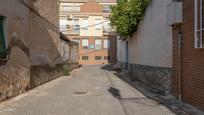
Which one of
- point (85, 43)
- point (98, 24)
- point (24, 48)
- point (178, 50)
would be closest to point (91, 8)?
point (98, 24)

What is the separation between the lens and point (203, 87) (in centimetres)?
988

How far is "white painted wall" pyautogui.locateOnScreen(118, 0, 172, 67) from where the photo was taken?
14657 millimetres

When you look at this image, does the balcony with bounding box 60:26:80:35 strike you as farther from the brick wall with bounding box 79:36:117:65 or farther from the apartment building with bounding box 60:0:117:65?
the brick wall with bounding box 79:36:117:65

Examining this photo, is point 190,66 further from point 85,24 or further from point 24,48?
point 85,24

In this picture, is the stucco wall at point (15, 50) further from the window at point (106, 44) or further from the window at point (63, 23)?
the window at point (106, 44)

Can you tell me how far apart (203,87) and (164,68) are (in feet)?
16.7

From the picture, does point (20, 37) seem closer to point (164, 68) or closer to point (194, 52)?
point (164, 68)

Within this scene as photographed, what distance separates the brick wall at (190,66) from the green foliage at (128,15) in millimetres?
9432

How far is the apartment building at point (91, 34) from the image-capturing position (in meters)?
61.1

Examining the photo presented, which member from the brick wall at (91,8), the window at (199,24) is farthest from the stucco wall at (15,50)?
the brick wall at (91,8)

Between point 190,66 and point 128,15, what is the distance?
1304cm

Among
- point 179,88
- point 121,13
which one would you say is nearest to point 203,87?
point 179,88

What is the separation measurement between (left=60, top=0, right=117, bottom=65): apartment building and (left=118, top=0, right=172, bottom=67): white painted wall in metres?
37.5

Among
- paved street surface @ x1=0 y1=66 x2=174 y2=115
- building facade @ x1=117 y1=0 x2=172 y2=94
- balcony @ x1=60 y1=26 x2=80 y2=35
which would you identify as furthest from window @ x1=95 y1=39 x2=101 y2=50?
paved street surface @ x1=0 y1=66 x2=174 y2=115
